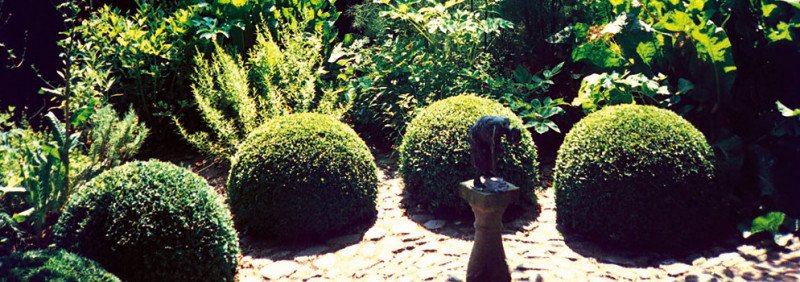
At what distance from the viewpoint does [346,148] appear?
489 centimetres

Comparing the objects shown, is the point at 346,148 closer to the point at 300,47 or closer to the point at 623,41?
the point at 300,47

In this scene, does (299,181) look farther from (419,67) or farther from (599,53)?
(599,53)

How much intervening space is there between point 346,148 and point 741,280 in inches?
109

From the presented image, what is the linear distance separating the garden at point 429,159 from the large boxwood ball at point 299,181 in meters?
0.01

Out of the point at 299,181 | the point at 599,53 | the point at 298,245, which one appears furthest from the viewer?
the point at 599,53

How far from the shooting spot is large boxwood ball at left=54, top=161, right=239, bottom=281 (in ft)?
12.2

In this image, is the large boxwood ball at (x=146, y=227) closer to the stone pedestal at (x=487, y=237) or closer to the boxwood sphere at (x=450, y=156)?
the stone pedestal at (x=487, y=237)

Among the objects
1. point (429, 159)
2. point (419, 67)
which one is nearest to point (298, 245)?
point (429, 159)

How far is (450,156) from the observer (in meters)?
4.95

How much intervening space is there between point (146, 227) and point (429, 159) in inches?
85.1

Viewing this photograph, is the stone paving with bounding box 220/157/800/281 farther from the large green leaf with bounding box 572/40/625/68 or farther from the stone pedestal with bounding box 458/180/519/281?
the large green leaf with bounding box 572/40/625/68

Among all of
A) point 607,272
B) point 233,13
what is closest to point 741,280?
point 607,272

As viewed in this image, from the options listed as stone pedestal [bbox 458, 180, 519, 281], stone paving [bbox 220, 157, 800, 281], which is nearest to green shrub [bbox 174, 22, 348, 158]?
stone paving [bbox 220, 157, 800, 281]

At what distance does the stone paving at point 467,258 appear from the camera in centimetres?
409
